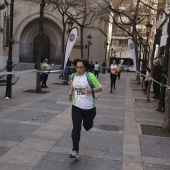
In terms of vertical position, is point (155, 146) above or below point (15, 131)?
below

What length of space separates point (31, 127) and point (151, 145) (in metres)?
2.85

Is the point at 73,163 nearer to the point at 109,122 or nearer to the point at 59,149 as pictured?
the point at 59,149

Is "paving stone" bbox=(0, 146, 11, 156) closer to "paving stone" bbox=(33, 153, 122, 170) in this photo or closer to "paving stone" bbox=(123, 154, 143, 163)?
"paving stone" bbox=(33, 153, 122, 170)

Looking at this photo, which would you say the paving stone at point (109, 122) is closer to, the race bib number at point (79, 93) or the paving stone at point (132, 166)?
the paving stone at point (132, 166)

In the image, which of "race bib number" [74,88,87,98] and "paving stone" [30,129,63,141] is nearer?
"race bib number" [74,88,87,98]

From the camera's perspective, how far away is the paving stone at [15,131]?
22.0 ft

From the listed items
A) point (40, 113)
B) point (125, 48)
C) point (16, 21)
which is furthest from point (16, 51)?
point (125, 48)

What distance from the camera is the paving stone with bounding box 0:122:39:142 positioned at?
6.72 m

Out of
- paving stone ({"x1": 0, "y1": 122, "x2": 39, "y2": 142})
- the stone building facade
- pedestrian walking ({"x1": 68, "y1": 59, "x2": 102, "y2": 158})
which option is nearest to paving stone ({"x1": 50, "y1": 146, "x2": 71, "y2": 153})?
pedestrian walking ({"x1": 68, "y1": 59, "x2": 102, "y2": 158})

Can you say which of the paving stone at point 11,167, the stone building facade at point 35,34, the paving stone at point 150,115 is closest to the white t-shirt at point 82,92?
the paving stone at point 11,167

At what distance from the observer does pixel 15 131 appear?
23.9ft

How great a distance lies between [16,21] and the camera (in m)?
39.0

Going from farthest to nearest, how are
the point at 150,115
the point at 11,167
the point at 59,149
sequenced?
the point at 150,115
the point at 59,149
the point at 11,167

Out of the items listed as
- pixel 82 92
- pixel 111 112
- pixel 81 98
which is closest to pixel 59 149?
pixel 81 98
